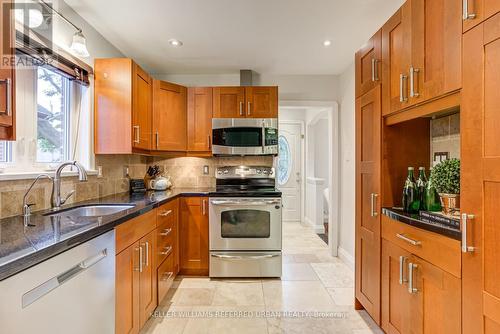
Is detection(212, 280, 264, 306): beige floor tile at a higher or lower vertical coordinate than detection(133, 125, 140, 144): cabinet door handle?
lower

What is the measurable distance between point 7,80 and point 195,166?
8.13 feet

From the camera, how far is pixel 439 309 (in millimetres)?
1320

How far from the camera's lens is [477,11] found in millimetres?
1093

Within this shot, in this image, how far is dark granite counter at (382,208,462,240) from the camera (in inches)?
48.4

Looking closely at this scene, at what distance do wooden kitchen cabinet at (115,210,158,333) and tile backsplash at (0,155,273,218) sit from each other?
2.14ft

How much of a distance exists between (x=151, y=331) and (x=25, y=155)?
1522 millimetres

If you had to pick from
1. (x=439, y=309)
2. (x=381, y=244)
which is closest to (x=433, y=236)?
(x=439, y=309)

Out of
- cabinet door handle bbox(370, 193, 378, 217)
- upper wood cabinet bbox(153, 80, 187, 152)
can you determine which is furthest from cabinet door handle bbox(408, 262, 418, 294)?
upper wood cabinet bbox(153, 80, 187, 152)

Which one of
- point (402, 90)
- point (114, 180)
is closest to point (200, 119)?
point (114, 180)

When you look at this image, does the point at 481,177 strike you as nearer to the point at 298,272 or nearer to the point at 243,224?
the point at 243,224

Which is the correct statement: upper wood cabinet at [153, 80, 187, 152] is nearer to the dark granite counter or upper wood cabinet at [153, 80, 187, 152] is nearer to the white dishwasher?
the white dishwasher

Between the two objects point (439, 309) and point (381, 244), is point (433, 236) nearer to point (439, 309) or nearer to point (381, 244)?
point (439, 309)

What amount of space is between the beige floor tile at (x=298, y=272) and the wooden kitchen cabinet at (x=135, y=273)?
4.79 ft

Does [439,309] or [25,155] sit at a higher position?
[25,155]
